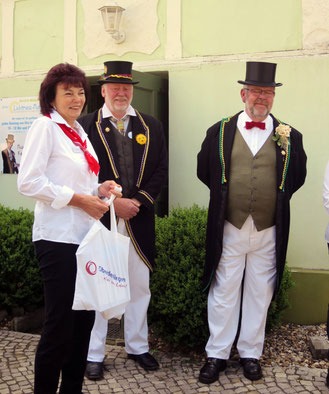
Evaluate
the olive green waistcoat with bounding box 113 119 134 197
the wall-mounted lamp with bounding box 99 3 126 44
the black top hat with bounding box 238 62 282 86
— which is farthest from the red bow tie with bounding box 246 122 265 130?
the wall-mounted lamp with bounding box 99 3 126 44

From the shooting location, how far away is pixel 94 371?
3811 millimetres

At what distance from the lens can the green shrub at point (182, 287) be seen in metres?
4.11

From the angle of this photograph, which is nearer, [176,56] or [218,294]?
[218,294]

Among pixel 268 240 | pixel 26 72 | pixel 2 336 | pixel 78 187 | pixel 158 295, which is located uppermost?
pixel 26 72

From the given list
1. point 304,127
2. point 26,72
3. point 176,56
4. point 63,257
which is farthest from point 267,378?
point 26,72

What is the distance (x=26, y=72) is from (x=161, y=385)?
390cm

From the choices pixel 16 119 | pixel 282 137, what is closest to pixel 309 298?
pixel 282 137

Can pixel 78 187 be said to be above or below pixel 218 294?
above

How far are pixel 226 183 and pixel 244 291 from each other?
80 cm

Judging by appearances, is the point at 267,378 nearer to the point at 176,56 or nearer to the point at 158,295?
the point at 158,295

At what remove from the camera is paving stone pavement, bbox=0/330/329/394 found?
367 centimetres

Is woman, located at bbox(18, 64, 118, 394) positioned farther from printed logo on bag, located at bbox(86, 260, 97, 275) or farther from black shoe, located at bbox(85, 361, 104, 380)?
black shoe, located at bbox(85, 361, 104, 380)

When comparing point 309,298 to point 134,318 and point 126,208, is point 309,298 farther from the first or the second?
point 126,208

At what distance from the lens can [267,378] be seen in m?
3.86
